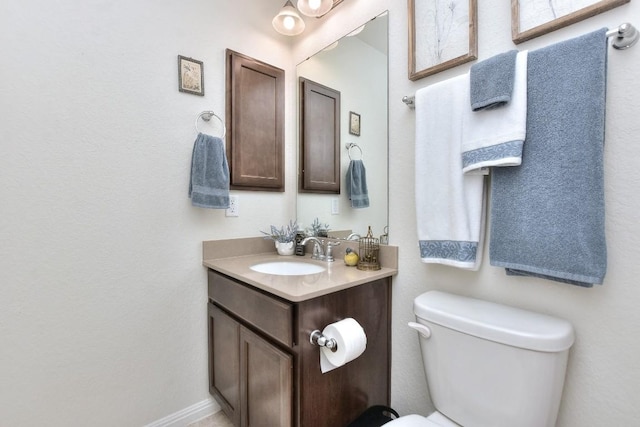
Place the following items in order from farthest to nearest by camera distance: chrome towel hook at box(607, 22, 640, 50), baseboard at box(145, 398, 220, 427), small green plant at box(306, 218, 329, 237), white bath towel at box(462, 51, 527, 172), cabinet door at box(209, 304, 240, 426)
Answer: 1. small green plant at box(306, 218, 329, 237)
2. baseboard at box(145, 398, 220, 427)
3. cabinet door at box(209, 304, 240, 426)
4. white bath towel at box(462, 51, 527, 172)
5. chrome towel hook at box(607, 22, 640, 50)

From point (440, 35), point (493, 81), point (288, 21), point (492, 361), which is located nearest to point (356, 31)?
point (288, 21)

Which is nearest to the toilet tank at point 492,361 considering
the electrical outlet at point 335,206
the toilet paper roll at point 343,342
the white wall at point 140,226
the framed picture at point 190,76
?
the white wall at point 140,226

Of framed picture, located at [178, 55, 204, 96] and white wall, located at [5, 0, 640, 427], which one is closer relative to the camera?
white wall, located at [5, 0, 640, 427]

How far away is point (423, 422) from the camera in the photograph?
3.07 ft

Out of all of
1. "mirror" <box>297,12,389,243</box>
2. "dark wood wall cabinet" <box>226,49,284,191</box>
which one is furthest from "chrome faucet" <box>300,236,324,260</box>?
"dark wood wall cabinet" <box>226,49,284,191</box>

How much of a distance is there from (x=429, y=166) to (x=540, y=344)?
0.66 metres

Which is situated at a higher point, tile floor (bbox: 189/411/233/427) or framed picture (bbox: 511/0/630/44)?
framed picture (bbox: 511/0/630/44)

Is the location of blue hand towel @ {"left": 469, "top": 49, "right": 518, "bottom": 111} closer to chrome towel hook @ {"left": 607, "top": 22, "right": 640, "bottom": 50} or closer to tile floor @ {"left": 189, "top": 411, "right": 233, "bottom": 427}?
chrome towel hook @ {"left": 607, "top": 22, "right": 640, "bottom": 50}

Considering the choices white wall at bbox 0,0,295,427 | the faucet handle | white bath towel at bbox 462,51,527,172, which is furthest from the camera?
the faucet handle

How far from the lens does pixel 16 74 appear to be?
3.54 ft

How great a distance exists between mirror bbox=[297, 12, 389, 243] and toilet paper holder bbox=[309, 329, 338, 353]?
56cm

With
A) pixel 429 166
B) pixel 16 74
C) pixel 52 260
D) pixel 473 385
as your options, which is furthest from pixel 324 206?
→ pixel 16 74

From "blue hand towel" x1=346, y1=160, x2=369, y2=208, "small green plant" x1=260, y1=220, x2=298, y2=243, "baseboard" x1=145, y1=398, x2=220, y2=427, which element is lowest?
"baseboard" x1=145, y1=398, x2=220, y2=427

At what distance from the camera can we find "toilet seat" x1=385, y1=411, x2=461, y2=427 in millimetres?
917
